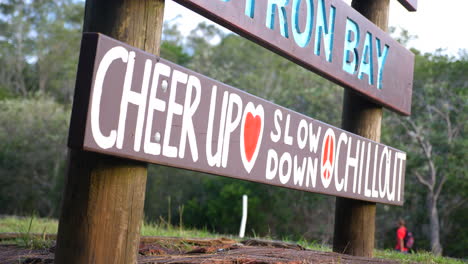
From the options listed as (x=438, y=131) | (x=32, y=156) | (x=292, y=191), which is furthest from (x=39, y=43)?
(x=438, y=131)

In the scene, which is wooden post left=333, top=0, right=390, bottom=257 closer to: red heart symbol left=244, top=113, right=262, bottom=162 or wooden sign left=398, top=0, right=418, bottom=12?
wooden sign left=398, top=0, right=418, bottom=12

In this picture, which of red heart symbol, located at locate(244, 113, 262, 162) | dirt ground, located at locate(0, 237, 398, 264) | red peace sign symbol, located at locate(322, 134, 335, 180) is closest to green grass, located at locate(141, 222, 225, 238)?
dirt ground, located at locate(0, 237, 398, 264)

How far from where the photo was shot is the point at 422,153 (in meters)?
27.2

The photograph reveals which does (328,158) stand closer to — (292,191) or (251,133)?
(251,133)

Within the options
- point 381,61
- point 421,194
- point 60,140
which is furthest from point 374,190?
point 60,140

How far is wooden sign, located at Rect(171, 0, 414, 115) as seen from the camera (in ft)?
10.4

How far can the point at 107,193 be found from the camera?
2.64 m

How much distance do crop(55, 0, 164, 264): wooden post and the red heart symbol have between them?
588mm

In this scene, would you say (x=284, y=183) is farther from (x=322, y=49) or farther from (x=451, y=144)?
(x=451, y=144)

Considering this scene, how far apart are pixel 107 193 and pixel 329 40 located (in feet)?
6.36

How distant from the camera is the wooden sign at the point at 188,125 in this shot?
7.75 ft

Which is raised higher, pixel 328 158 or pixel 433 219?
pixel 328 158

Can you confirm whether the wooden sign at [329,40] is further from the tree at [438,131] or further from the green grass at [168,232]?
the tree at [438,131]

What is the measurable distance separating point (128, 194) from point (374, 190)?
8.11ft
